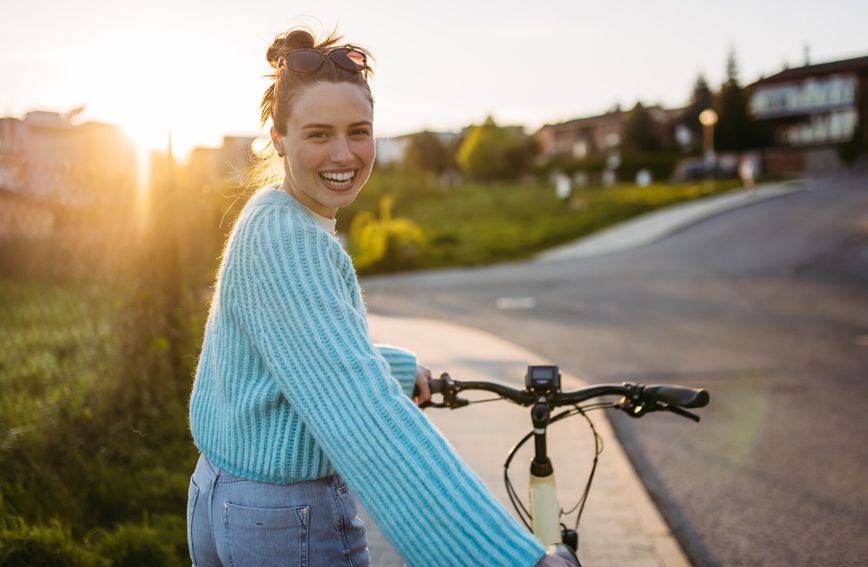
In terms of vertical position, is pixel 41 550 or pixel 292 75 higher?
pixel 292 75

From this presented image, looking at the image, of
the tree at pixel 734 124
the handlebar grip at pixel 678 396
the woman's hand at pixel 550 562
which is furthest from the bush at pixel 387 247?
the tree at pixel 734 124

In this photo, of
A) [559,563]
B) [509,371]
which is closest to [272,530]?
[559,563]

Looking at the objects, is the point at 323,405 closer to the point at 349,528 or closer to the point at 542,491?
the point at 349,528

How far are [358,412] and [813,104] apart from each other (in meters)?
→ 65.4

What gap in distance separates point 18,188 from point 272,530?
4.31 m

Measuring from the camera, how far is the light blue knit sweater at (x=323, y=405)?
1.23 m

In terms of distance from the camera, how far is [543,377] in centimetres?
221

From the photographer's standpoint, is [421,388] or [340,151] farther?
[421,388]

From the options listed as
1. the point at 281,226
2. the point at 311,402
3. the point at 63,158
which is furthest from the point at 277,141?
the point at 63,158

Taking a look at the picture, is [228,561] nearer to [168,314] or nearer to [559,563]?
[559,563]

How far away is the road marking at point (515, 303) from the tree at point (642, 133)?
51.1 m

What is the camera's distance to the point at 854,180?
34.7m

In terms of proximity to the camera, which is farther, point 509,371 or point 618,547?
point 509,371

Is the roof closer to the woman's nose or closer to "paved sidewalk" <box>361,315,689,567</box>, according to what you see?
"paved sidewalk" <box>361,315,689,567</box>
